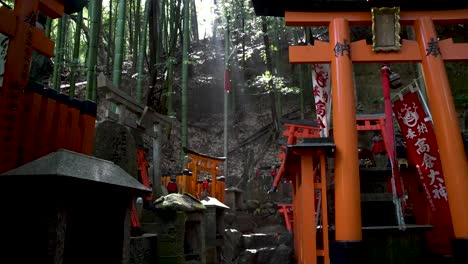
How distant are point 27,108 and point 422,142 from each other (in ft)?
17.3

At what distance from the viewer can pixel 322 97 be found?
251 inches

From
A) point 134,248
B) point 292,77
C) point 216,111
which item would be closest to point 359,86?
point 292,77

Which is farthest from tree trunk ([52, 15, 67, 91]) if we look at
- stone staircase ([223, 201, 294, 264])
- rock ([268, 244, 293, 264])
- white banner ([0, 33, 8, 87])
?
white banner ([0, 33, 8, 87])

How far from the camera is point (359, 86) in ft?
58.7

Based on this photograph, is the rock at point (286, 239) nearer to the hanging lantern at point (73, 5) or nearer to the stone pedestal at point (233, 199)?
the stone pedestal at point (233, 199)

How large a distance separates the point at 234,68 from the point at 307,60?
18.3 meters

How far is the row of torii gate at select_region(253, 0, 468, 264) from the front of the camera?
4.68 meters

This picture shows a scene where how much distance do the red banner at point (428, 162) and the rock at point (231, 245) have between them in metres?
5.33

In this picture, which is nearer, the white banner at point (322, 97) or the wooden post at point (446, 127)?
the wooden post at point (446, 127)

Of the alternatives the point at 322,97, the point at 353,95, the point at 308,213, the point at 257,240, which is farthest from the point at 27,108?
the point at 257,240

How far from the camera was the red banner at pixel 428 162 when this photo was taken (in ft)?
17.5

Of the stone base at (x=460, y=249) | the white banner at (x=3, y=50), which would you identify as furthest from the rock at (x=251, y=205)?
the white banner at (x=3, y=50)

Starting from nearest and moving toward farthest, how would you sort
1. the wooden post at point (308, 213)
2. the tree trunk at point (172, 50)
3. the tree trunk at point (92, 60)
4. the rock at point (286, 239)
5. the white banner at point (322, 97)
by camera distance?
1. the wooden post at point (308, 213)
2. the white banner at point (322, 97)
3. the tree trunk at point (92, 60)
4. the rock at point (286, 239)
5. the tree trunk at point (172, 50)

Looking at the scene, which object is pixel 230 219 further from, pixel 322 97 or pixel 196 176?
pixel 322 97
